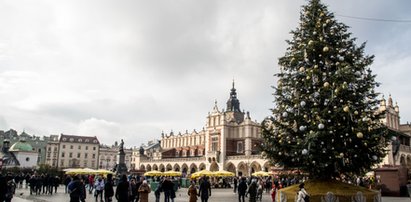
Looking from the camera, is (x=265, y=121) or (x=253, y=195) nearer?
(x=265, y=121)

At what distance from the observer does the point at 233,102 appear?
71.9m

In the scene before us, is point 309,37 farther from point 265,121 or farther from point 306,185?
point 306,185

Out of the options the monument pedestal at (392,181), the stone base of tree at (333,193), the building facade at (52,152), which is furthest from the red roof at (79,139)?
the stone base of tree at (333,193)

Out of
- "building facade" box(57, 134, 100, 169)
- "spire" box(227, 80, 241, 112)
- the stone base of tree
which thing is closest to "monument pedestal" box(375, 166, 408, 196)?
the stone base of tree

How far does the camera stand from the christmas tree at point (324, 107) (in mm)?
13172

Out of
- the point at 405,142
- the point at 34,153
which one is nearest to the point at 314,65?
the point at 405,142

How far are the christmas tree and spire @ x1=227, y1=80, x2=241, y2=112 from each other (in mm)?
55029

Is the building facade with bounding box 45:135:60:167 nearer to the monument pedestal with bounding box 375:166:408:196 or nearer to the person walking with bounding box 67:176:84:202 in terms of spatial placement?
the monument pedestal with bounding box 375:166:408:196

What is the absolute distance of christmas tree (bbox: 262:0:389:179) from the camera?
13.2 m

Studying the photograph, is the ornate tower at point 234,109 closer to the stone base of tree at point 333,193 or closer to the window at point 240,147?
the window at point 240,147

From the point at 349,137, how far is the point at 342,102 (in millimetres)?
1372

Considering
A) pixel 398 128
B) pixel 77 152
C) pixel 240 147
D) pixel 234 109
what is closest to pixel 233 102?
pixel 234 109

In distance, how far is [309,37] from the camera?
1512 cm

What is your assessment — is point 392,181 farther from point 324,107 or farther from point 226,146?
point 226,146
